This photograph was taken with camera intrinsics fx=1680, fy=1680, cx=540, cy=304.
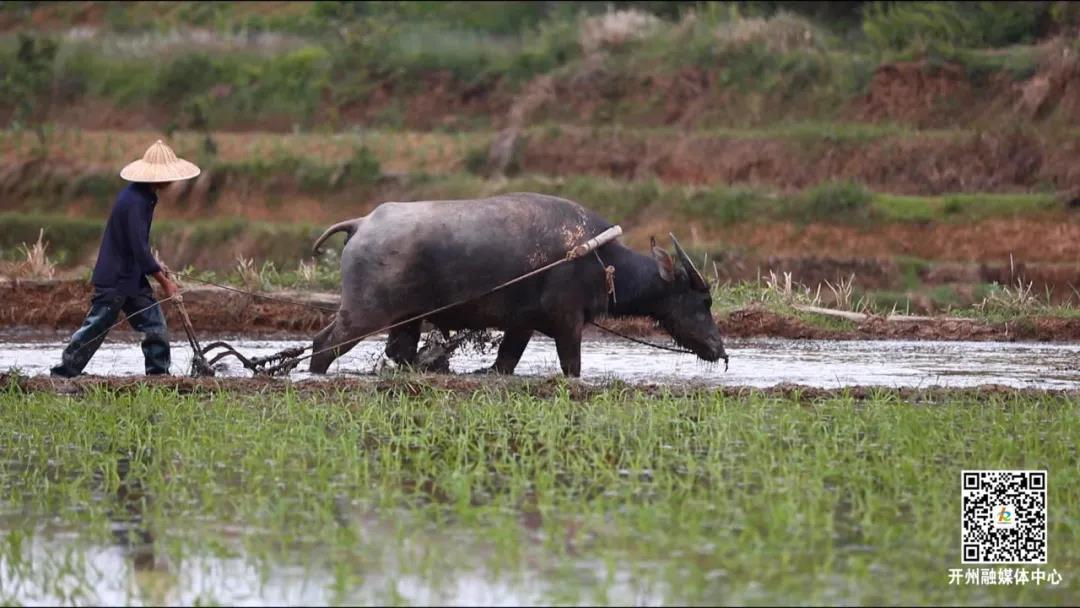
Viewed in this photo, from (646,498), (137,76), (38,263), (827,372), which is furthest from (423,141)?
(646,498)

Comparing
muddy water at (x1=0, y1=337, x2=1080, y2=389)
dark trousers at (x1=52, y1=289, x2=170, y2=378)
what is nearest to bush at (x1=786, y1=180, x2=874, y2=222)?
muddy water at (x1=0, y1=337, x2=1080, y2=389)

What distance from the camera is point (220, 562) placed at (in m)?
5.61

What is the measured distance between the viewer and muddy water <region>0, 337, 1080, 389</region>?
1017 centimetres

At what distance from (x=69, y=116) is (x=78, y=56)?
1456mm

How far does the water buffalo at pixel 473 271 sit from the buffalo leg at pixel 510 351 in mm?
49

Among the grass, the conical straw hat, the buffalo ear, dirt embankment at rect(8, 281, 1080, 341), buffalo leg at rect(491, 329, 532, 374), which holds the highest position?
the conical straw hat

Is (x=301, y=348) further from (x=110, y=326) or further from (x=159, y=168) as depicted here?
(x=159, y=168)

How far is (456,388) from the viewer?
29.2ft

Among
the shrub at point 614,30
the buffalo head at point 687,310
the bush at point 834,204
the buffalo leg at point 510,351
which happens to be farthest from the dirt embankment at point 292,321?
the shrub at point 614,30

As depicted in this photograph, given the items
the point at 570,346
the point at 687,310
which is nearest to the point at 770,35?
the point at 687,310

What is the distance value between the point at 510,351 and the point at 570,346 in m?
0.52

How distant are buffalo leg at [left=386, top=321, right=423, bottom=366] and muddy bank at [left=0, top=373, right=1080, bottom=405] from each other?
0.76m

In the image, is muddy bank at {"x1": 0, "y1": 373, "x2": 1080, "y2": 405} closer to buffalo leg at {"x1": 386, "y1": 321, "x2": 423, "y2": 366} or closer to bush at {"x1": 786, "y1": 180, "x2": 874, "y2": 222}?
buffalo leg at {"x1": 386, "y1": 321, "x2": 423, "y2": 366}

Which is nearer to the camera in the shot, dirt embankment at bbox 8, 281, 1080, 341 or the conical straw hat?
the conical straw hat
